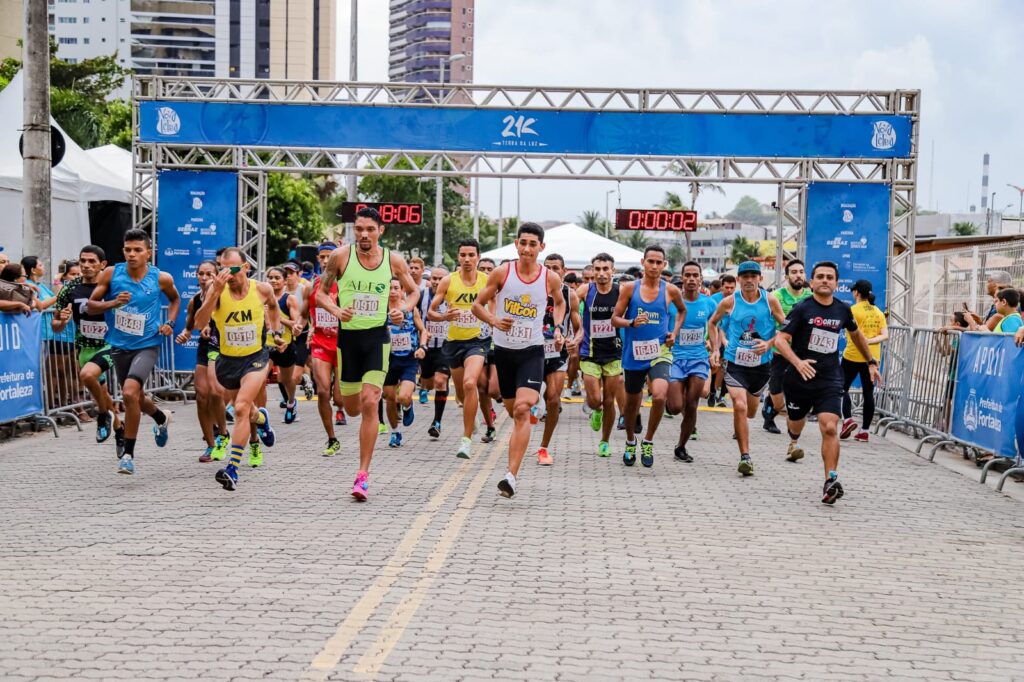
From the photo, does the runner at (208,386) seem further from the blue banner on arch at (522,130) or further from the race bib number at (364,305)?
the blue banner on arch at (522,130)

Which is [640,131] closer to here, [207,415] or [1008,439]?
[1008,439]

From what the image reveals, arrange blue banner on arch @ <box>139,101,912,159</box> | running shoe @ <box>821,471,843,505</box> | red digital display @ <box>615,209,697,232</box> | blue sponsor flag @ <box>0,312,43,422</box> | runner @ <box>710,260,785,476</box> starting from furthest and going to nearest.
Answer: red digital display @ <box>615,209,697,232</box>
blue banner on arch @ <box>139,101,912,159</box>
blue sponsor flag @ <box>0,312,43,422</box>
runner @ <box>710,260,785,476</box>
running shoe @ <box>821,471,843,505</box>

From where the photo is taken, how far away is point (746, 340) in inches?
480

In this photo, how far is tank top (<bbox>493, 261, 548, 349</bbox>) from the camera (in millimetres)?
9781

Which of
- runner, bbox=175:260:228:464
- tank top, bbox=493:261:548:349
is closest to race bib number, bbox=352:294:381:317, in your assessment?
tank top, bbox=493:261:548:349

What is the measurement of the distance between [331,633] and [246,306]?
5.49 meters

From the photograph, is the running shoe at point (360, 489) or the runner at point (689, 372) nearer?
the running shoe at point (360, 489)

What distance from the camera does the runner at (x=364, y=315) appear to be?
9.16m

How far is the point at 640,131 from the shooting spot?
21250mm

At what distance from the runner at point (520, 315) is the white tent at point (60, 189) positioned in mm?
14141

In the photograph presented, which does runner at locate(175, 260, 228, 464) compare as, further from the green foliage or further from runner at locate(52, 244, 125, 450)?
the green foliage

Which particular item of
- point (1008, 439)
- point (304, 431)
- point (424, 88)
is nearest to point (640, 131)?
point (424, 88)

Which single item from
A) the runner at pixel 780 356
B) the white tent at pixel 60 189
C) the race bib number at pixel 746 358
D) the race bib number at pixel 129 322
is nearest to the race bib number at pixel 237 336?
the race bib number at pixel 129 322

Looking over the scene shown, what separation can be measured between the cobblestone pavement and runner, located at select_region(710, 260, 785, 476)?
0.80 metres
